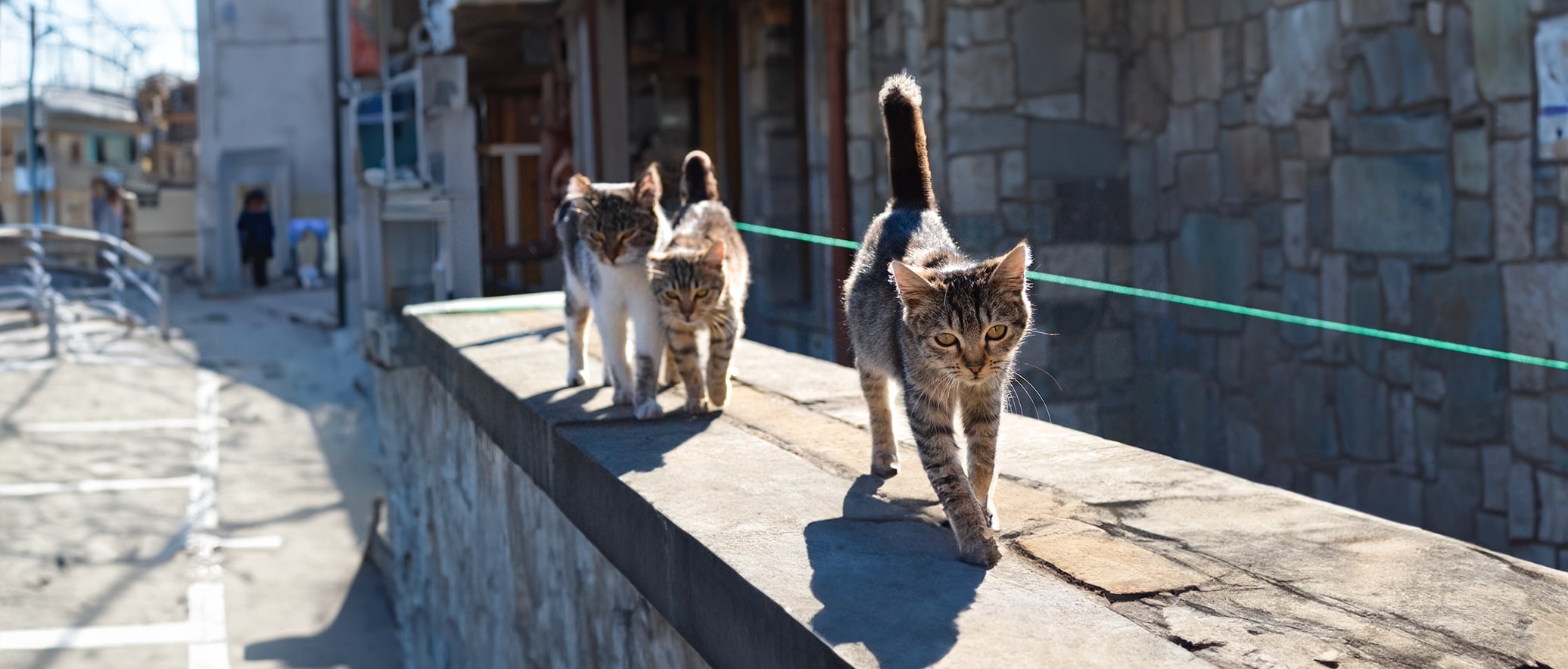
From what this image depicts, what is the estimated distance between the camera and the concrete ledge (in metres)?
1.87

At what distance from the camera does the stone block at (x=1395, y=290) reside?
5.09 meters

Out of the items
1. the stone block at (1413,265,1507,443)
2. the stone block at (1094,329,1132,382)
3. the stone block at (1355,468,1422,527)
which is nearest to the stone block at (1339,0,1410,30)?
the stone block at (1413,265,1507,443)

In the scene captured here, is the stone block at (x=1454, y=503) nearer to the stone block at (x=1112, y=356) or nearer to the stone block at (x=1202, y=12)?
the stone block at (x=1112, y=356)

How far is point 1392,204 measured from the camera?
202 inches

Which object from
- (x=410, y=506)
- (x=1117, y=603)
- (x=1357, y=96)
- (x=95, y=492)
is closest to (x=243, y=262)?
(x=95, y=492)

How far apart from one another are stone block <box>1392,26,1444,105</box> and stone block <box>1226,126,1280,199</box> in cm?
82

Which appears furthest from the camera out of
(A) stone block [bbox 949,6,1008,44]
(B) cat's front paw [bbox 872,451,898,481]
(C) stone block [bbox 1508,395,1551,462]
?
(A) stone block [bbox 949,6,1008,44]

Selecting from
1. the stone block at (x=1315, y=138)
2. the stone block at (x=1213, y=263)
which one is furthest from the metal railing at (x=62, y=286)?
the stone block at (x=1315, y=138)

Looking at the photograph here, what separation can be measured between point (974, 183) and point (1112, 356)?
44.1 inches

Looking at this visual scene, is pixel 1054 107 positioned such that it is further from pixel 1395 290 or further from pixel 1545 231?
pixel 1545 231

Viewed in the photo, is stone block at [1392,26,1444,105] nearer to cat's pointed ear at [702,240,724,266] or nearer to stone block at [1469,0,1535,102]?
stone block at [1469,0,1535,102]

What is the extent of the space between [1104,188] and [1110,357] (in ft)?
2.83

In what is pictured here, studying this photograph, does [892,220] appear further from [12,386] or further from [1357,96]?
[12,386]

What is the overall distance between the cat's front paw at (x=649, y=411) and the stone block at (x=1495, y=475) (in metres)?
3.06
